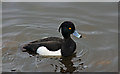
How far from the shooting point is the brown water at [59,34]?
7.75 m

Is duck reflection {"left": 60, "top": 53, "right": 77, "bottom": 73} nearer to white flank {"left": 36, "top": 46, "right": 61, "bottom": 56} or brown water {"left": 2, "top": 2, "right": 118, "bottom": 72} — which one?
brown water {"left": 2, "top": 2, "right": 118, "bottom": 72}

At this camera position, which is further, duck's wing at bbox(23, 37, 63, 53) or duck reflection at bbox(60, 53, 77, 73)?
duck's wing at bbox(23, 37, 63, 53)

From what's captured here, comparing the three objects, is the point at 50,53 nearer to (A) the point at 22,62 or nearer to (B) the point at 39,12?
(A) the point at 22,62

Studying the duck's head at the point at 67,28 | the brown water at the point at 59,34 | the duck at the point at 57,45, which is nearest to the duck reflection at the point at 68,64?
the brown water at the point at 59,34

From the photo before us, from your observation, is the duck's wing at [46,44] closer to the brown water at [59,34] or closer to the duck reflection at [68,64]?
the brown water at [59,34]

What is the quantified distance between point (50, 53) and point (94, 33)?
198 centimetres

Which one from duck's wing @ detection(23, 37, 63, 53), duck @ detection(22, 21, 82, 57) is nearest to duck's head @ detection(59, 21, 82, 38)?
duck @ detection(22, 21, 82, 57)

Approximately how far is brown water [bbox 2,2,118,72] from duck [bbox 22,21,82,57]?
0.60 feet

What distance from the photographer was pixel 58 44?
815cm

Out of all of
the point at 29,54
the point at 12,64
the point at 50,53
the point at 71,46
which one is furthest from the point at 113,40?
the point at 12,64

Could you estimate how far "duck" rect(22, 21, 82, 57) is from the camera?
8.09 m

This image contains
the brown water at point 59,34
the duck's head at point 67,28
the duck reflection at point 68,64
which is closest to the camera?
the duck reflection at point 68,64

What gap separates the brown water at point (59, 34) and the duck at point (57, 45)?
0.60 ft

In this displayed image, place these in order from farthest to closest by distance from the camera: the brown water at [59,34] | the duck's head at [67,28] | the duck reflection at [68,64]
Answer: the duck's head at [67,28] → the brown water at [59,34] → the duck reflection at [68,64]
